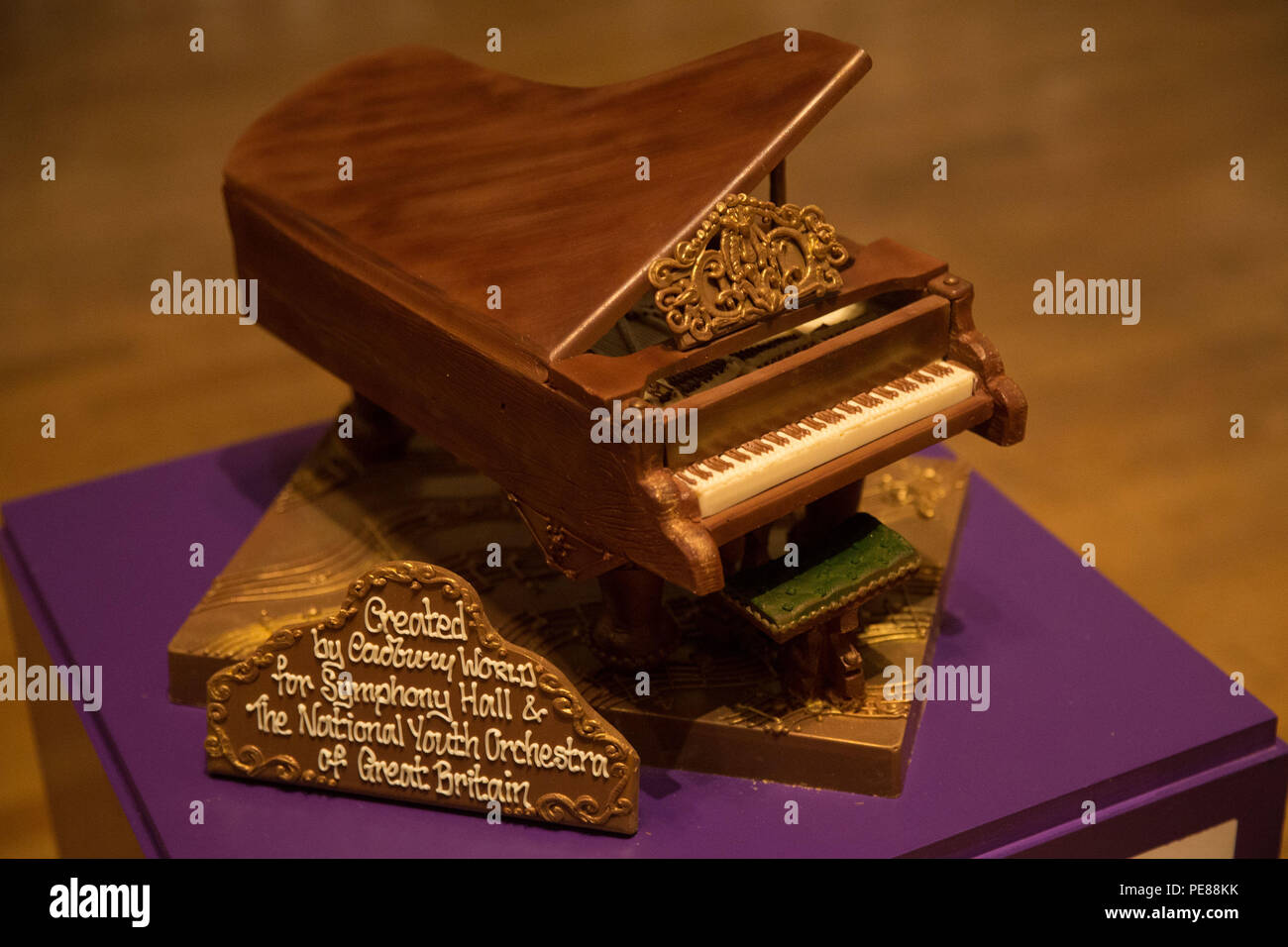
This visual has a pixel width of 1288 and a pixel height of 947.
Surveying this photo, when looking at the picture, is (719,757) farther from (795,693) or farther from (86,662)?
(86,662)

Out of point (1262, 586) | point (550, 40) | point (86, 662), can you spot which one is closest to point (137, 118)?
point (550, 40)

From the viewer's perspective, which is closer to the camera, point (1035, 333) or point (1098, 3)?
point (1035, 333)

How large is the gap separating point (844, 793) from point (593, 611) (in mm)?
776

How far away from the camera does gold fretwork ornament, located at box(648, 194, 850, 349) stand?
3480 millimetres

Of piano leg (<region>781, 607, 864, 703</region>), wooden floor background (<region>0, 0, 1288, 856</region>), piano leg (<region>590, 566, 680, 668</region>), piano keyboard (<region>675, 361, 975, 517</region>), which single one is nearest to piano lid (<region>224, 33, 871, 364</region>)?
piano keyboard (<region>675, 361, 975, 517</region>)

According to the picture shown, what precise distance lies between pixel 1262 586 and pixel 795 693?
230cm

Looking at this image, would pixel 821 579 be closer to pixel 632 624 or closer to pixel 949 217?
pixel 632 624

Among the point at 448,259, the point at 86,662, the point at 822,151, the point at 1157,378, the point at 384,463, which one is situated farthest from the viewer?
the point at 822,151

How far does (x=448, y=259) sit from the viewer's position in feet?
12.6

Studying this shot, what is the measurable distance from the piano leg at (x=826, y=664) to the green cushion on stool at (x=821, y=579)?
0.10 m

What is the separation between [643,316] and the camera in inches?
160

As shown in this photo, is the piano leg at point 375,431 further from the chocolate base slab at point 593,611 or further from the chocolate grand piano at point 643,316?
the chocolate grand piano at point 643,316

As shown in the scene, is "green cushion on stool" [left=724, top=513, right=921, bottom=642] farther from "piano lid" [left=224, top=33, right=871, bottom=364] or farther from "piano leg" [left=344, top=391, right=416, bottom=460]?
"piano leg" [left=344, top=391, right=416, bottom=460]

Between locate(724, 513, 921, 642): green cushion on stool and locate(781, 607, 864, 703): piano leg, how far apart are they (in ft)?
0.33
